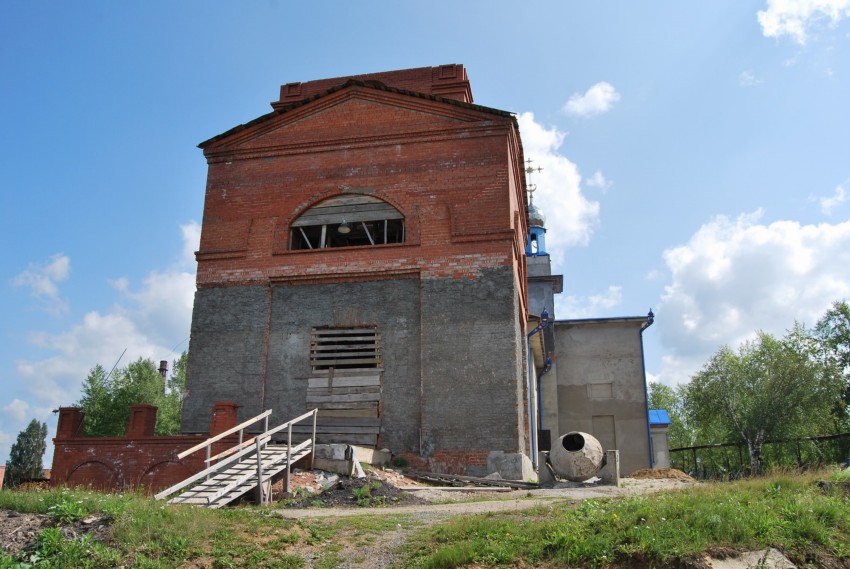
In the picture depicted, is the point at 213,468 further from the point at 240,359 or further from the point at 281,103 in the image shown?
the point at 281,103

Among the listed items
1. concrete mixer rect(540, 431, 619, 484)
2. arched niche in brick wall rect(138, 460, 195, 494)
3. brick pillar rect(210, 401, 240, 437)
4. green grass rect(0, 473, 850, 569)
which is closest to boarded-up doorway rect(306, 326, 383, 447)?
brick pillar rect(210, 401, 240, 437)

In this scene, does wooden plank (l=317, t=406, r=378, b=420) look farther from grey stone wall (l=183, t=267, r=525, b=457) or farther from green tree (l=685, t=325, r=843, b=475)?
green tree (l=685, t=325, r=843, b=475)

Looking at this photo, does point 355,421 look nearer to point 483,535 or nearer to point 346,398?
point 346,398

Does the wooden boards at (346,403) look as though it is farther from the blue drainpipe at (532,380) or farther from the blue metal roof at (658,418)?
the blue metal roof at (658,418)

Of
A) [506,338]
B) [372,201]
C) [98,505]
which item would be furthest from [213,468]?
[372,201]

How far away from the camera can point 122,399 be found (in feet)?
118

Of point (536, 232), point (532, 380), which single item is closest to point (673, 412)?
point (536, 232)

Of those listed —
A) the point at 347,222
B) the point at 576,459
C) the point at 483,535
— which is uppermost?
the point at 347,222

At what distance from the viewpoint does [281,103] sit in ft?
69.3

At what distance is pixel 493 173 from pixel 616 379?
1313 centimetres

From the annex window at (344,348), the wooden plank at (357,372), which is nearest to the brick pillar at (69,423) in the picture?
the annex window at (344,348)

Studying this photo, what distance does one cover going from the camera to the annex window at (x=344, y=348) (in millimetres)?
16578

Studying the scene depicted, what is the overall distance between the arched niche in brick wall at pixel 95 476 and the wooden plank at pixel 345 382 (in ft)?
14.7

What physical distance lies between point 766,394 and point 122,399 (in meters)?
30.4
